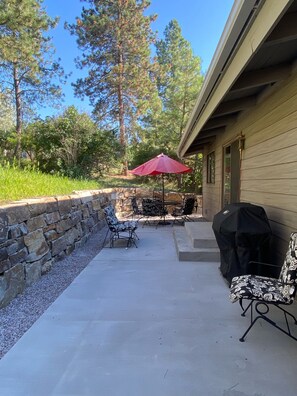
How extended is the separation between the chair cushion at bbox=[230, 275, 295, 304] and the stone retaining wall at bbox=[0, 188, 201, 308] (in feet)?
7.94

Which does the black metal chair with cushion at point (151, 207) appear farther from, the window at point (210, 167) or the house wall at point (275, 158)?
the house wall at point (275, 158)

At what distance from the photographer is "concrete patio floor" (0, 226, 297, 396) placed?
1.98m

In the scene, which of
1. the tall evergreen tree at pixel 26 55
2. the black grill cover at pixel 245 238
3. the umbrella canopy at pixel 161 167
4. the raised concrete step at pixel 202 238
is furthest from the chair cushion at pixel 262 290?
the tall evergreen tree at pixel 26 55

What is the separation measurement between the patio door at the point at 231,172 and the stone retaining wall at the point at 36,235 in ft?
10.7

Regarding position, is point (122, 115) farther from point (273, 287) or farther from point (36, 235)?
point (273, 287)

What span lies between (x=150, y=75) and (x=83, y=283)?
15966 mm

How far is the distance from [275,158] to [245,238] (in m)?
1.07

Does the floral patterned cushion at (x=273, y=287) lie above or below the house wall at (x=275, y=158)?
below

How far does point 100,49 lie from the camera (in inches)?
639

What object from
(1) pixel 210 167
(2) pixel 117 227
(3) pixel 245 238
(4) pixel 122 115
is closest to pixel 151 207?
(1) pixel 210 167

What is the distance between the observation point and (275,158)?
357 centimetres

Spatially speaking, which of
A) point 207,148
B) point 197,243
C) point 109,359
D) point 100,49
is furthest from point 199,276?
point 100,49

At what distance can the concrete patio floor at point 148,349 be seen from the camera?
1.98 metres

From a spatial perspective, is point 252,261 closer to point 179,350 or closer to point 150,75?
point 179,350
